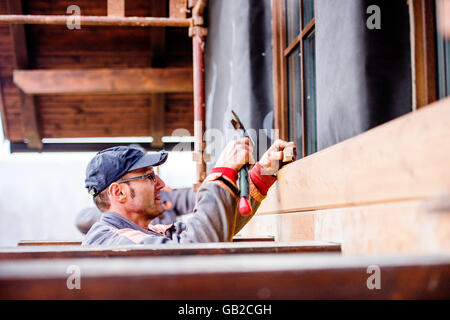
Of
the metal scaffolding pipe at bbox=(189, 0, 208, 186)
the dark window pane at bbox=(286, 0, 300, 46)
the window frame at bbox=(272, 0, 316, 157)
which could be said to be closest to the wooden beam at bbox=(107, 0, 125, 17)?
the metal scaffolding pipe at bbox=(189, 0, 208, 186)

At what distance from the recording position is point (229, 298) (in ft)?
2.65

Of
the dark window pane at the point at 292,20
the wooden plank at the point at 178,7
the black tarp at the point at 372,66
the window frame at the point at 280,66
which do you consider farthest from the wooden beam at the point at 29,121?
the black tarp at the point at 372,66

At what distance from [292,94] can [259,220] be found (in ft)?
2.89

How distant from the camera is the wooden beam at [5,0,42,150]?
25.3ft

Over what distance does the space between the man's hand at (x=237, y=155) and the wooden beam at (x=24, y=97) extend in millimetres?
6996

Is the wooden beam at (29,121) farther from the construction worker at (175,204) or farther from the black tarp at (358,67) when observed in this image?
the black tarp at (358,67)

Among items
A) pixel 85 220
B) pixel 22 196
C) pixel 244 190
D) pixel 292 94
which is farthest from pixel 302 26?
pixel 22 196

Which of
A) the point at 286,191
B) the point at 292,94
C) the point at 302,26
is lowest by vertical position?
the point at 286,191

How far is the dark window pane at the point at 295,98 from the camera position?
9.81 feet

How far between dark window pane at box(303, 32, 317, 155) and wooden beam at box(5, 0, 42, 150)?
6.42 metres

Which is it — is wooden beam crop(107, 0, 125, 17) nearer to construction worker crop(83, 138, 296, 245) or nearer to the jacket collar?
construction worker crop(83, 138, 296, 245)

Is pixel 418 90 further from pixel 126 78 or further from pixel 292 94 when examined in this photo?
pixel 126 78

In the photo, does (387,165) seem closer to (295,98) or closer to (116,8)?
(295,98)

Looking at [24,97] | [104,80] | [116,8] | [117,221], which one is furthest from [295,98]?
[24,97]
